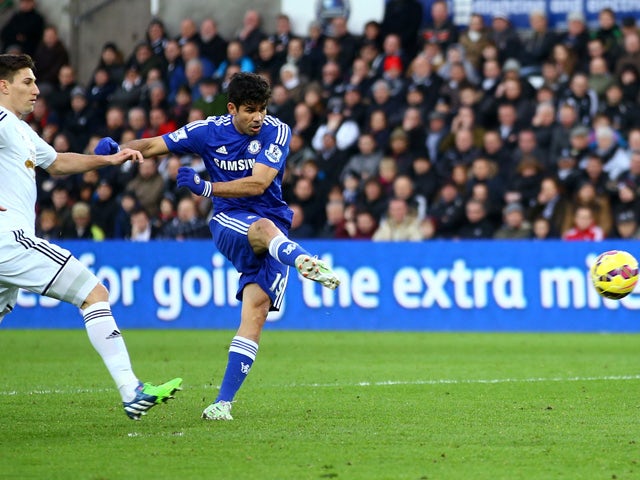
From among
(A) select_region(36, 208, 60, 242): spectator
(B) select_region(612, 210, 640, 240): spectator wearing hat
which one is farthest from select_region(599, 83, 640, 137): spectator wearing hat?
(A) select_region(36, 208, 60, 242): spectator

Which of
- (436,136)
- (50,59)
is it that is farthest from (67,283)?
(50,59)

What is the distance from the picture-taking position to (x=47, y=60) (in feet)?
78.5

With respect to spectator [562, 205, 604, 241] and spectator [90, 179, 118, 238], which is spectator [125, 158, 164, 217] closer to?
spectator [90, 179, 118, 238]

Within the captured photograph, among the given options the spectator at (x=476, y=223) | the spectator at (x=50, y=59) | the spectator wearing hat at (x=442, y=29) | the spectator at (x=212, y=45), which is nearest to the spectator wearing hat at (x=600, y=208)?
the spectator at (x=476, y=223)

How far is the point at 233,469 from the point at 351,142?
13.4m

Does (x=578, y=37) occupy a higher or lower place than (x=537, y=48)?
higher

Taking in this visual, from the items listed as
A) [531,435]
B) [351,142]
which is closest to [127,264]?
[351,142]

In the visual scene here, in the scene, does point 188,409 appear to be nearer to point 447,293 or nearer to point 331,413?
point 331,413

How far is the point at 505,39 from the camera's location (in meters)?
19.7

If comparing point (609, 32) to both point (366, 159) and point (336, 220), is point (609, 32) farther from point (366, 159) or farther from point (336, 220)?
point (336, 220)

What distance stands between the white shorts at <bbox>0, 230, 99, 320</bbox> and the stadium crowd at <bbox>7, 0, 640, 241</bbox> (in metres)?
10.5

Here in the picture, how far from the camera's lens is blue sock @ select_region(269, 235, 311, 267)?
27.2 feet

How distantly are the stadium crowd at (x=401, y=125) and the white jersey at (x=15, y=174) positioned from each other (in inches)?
412

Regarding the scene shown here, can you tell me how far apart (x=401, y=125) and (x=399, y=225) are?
2.07 m
